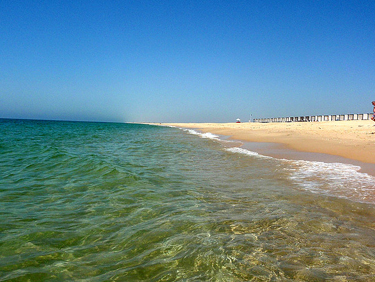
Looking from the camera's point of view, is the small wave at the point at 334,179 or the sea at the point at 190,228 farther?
the small wave at the point at 334,179

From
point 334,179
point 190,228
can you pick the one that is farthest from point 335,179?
point 190,228

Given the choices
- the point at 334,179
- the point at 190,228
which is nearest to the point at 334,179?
the point at 334,179

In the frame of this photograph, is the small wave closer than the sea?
No

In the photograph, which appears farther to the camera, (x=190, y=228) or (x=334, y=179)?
(x=334, y=179)

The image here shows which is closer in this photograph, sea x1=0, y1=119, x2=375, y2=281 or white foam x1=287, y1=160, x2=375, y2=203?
sea x1=0, y1=119, x2=375, y2=281

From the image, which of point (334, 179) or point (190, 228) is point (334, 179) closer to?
point (334, 179)

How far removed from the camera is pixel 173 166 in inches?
325

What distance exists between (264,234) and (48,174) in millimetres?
6574

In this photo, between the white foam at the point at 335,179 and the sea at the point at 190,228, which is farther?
the white foam at the point at 335,179

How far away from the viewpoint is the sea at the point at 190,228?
7.93ft

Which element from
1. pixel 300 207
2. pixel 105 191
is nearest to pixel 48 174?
pixel 105 191

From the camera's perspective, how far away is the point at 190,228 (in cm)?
336

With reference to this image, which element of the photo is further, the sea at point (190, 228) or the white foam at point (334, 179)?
the white foam at point (334, 179)

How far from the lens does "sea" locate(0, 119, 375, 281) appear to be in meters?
2.42
